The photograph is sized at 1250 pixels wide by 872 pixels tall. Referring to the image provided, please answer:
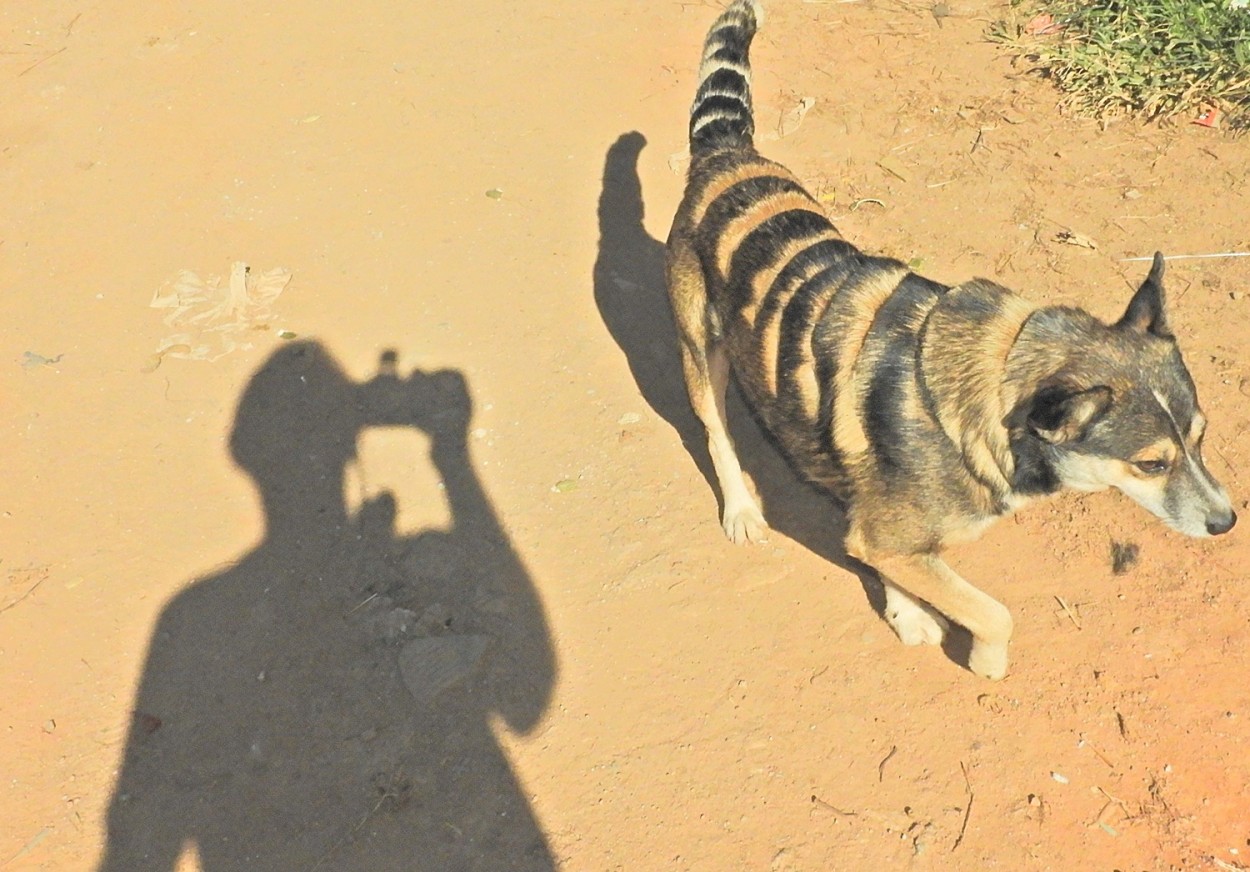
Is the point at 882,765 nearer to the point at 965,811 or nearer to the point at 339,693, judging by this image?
the point at 965,811

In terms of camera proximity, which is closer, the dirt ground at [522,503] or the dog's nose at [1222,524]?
the dog's nose at [1222,524]

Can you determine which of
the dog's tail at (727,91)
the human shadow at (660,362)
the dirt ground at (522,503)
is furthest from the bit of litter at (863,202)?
the dog's tail at (727,91)

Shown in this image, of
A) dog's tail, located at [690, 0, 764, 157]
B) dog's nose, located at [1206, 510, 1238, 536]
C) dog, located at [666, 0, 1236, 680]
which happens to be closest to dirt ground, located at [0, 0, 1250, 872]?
dog, located at [666, 0, 1236, 680]

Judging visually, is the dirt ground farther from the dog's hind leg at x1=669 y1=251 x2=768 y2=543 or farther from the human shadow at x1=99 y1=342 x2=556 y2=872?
the dog's hind leg at x1=669 y1=251 x2=768 y2=543

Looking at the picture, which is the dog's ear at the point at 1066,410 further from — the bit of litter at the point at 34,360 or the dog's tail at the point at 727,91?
the bit of litter at the point at 34,360

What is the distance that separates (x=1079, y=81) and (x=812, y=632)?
5160 mm

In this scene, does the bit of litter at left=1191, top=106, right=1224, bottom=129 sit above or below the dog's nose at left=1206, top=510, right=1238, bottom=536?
above

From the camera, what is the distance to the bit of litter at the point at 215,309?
6.86 metres

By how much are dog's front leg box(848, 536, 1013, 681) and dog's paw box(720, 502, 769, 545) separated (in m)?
0.99

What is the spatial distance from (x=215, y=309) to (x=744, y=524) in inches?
166

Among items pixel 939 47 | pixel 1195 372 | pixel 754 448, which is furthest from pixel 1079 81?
pixel 754 448

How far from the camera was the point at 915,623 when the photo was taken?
479 cm

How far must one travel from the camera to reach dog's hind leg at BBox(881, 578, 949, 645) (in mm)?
4777

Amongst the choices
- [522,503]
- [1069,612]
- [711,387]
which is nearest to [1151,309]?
[1069,612]
